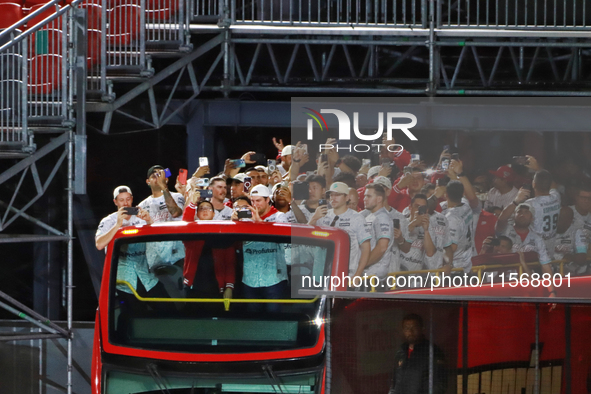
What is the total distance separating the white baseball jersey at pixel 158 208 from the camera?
828 cm

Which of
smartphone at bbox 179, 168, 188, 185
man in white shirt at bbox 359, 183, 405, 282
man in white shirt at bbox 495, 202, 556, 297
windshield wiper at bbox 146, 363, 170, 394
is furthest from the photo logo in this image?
windshield wiper at bbox 146, 363, 170, 394

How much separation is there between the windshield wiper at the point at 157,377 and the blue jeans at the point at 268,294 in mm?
879

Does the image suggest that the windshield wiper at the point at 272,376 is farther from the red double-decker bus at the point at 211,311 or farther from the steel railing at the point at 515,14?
the steel railing at the point at 515,14

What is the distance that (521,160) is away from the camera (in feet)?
26.8

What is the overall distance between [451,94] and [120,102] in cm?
387

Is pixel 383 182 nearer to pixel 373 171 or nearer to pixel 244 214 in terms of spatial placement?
pixel 373 171

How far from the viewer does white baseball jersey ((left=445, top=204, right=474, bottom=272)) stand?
6883 mm

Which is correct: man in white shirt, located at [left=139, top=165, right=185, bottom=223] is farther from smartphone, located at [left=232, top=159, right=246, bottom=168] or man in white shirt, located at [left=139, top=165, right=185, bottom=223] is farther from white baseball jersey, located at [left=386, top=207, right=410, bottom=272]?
white baseball jersey, located at [left=386, top=207, right=410, bottom=272]

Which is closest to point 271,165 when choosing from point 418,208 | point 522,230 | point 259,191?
point 259,191

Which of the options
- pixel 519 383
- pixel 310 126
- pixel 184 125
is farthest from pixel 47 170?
pixel 519 383

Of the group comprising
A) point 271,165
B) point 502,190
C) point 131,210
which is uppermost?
point 271,165

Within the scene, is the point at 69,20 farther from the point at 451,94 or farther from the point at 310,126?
the point at 451,94

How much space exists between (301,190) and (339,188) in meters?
0.44

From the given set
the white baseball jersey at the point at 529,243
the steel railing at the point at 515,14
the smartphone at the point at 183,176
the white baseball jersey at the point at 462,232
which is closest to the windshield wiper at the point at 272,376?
the white baseball jersey at the point at 462,232
